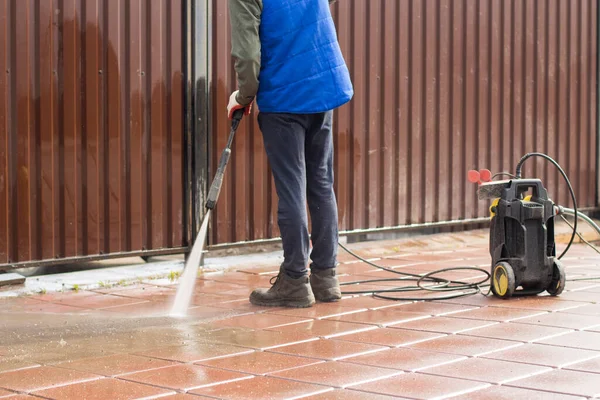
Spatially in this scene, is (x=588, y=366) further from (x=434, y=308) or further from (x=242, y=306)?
(x=242, y=306)

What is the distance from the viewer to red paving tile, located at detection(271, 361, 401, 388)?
138 inches

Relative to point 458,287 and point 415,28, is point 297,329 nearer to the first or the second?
point 458,287

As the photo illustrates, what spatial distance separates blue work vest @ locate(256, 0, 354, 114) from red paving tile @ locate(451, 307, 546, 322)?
1.29 meters

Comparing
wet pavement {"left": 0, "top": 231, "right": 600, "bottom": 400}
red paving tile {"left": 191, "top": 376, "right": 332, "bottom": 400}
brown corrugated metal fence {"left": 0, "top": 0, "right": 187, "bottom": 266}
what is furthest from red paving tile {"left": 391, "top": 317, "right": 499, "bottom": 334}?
brown corrugated metal fence {"left": 0, "top": 0, "right": 187, "bottom": 266}

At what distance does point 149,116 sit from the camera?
6348 millimetres

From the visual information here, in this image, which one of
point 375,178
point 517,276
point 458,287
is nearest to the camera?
point 517,276

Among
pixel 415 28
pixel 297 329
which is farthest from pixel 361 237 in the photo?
pixel 297 329

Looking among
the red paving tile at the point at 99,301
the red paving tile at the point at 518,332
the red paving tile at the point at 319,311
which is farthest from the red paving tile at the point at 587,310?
the red paving tile at the point at 99,301

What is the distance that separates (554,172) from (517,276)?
4.52 m

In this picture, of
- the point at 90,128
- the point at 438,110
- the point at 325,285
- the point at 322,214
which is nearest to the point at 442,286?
the point at 325,285

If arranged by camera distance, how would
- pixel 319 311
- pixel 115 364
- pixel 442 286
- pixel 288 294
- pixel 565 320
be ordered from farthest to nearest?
pixel 442 286
pixel 288 294
pixel 319 311
pixel 565 320
pixel 115 364

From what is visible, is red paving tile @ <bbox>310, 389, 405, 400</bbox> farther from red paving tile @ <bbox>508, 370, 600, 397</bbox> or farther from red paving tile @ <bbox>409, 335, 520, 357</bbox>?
red paving tile @ <bbox>409, 335, 520, 357</bbox>

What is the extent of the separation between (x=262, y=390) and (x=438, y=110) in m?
5.43

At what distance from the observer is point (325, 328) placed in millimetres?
4590
